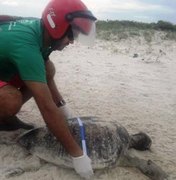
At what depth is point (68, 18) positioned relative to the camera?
101 inches

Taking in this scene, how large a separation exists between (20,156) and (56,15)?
1.11m

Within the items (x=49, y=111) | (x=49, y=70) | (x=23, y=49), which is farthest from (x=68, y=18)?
(x=49, y=70)

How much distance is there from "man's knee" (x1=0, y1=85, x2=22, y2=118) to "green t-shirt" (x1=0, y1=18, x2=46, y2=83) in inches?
6.1

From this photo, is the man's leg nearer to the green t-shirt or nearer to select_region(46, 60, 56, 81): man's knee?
the green t-shirt

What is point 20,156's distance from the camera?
292 centimetres

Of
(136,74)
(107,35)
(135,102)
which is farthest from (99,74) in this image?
(107,35)

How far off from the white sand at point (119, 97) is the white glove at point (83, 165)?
0.41 ft

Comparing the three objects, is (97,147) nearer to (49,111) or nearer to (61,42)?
(49,111)

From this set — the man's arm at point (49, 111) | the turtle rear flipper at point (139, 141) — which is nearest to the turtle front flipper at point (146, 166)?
the turtle rear flipper at point (139, 141)

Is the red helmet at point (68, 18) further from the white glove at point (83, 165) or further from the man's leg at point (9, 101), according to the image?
the white glove at point (83, 165)

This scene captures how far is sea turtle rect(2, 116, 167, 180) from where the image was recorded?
2.79 metres

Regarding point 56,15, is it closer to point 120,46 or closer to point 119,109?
point 119,109

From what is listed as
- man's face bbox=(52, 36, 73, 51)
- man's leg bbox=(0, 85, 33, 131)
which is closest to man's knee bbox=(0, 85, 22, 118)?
man's leg bbox=(0, 85, 33, 131)

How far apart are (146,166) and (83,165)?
1.76 ft
